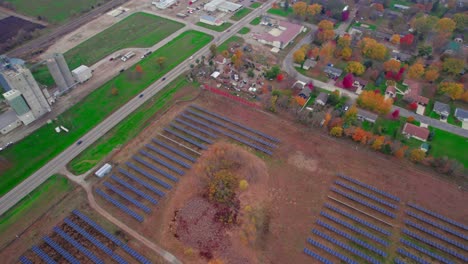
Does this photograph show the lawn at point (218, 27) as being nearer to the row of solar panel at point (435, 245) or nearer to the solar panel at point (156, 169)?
the solar panel at point (156, 169)

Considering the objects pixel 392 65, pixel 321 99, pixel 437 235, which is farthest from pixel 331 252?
pixel 392 65

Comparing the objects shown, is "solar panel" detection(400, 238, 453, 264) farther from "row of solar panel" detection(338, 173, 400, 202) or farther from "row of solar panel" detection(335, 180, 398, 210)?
"row of solar panel" detection(338, 173, 400, 202)

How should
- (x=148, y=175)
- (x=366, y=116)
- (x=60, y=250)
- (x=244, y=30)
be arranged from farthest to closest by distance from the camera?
(x=244, y=30), (x=366, y=116), (x=148, y=175), (x=60, y=250)

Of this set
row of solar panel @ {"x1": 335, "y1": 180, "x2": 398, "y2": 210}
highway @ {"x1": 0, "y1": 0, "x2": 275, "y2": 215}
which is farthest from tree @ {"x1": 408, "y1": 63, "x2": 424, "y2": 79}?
highway @ {"x1": 0, "y1": 0, "x2": 275, "y2": 215}

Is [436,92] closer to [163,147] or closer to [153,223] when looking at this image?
[163,147]

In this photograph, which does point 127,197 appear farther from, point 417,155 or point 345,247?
point 417,155

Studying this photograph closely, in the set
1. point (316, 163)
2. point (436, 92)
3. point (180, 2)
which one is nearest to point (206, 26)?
point (180, 2)
